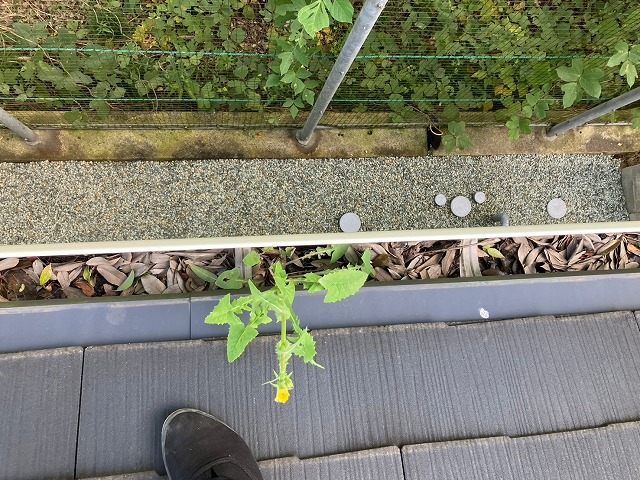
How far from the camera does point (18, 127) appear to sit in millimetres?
2014

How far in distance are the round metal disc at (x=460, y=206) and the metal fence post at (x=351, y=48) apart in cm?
84

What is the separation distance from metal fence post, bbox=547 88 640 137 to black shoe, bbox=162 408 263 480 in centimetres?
207

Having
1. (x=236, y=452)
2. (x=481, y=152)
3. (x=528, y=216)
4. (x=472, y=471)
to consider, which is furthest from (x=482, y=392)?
(x=481, y=152)

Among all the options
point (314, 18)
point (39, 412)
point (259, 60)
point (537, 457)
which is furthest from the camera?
point (259, 60)

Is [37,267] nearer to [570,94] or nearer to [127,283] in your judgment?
[127,283]

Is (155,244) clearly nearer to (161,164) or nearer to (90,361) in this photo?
(90,361)

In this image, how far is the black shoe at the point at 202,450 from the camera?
1429 mm

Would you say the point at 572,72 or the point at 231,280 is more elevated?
the point at 572,72

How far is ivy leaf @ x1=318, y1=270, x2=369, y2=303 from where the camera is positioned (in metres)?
1.33

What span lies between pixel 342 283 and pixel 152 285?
831 millimetres

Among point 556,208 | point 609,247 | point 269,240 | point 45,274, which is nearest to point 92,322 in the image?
Result: point 45,274

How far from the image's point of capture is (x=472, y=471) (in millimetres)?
1572

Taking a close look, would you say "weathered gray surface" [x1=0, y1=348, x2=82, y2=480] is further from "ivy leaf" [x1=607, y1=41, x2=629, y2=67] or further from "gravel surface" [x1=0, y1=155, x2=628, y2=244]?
"ivy leaf" [x1=607, y1=41, x2=629, y2=67]

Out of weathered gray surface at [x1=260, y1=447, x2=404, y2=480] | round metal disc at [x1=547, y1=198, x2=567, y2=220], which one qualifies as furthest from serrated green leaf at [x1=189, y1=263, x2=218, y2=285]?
round metal disc at [x1=547, y1=198, x2=567, y2=220]
